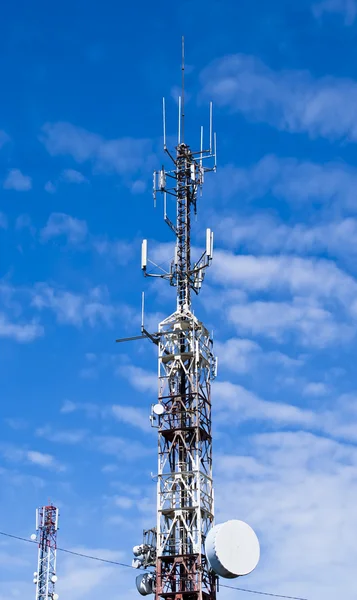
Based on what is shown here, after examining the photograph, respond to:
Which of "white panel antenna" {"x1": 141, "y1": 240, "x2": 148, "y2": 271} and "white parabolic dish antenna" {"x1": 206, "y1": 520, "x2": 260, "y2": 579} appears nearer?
"white parabolic dish antenna" {"x1": 206, "y1": 520, "x2": 260, "y2": 579}

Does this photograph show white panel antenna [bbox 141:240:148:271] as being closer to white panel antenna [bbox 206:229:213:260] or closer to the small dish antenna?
white panel antenna [bbox 206:229:213:260]

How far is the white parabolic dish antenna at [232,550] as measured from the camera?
62.6 m

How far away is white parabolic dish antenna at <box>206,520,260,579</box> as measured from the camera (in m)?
62.6

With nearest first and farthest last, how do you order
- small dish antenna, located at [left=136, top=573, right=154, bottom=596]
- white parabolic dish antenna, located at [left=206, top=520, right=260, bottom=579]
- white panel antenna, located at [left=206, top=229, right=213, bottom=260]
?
white parabolic dish antenna, located at [left=206, top=520, right=260, bottom=579], small dish antenna, located at [left=136, top=573, right=154, bottom=596], white panel antenna, located at [left=206, top=229, right=213, bottom=260]

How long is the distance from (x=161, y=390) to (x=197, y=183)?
→ 19239 millimetres

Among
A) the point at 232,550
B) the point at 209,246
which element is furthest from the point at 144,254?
the point at 232,550

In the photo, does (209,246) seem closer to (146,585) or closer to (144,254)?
(144,254)

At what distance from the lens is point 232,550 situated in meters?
63.1

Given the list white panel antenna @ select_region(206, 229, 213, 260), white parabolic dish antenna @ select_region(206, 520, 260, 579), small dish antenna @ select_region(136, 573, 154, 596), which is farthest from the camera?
white panel antenna @ select_region(206, 229, 213, 260)

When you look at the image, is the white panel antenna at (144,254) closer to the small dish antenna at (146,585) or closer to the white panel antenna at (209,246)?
the white panel antenna at (209,246)

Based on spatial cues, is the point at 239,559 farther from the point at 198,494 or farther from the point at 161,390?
the point at 161,390

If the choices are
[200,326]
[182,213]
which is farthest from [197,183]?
[200,326]

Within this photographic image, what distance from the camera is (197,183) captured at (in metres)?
79.8

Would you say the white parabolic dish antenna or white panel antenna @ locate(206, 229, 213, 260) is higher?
white panel antenna @ locate(206, 229, 213, 260)
